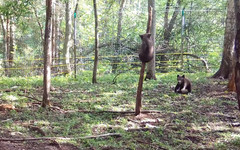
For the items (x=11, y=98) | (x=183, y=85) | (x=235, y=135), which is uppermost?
(x=183, y=85)

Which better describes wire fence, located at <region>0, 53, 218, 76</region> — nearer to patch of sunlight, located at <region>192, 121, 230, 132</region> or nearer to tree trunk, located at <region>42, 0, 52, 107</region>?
tree trunk, located at <region>42, 0, 52, 107</region>

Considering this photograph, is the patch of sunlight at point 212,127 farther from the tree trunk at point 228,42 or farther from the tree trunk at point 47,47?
the tree trunk at point 228,42

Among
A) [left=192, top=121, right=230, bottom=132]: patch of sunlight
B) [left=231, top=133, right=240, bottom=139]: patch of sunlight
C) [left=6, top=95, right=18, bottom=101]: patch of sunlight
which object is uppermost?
[left=6, top=95, right=18, bottom=101]: patch of sunlight

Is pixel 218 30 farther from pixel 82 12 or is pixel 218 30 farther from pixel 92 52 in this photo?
pixel 82 12

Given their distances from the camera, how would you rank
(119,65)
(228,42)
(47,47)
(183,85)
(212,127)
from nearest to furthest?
(212,127)
(47,47)
(183,85)
(228,42)
(119,65)

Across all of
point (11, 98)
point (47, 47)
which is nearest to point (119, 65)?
point (11, 98)

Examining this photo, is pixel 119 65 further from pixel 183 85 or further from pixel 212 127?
pixel 212 127

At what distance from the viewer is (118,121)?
5.62m

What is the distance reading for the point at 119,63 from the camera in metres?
13.8

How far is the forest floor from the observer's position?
4.37 m

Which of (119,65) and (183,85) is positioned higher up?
(119,65)

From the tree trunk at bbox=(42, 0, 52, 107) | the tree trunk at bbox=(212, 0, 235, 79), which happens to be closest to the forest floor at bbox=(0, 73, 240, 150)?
the tree trunk at bbox=(42, 0, 52, 107)

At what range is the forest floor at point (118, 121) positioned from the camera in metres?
4.37

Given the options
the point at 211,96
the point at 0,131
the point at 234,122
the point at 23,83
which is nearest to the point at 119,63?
the point at 23,83
